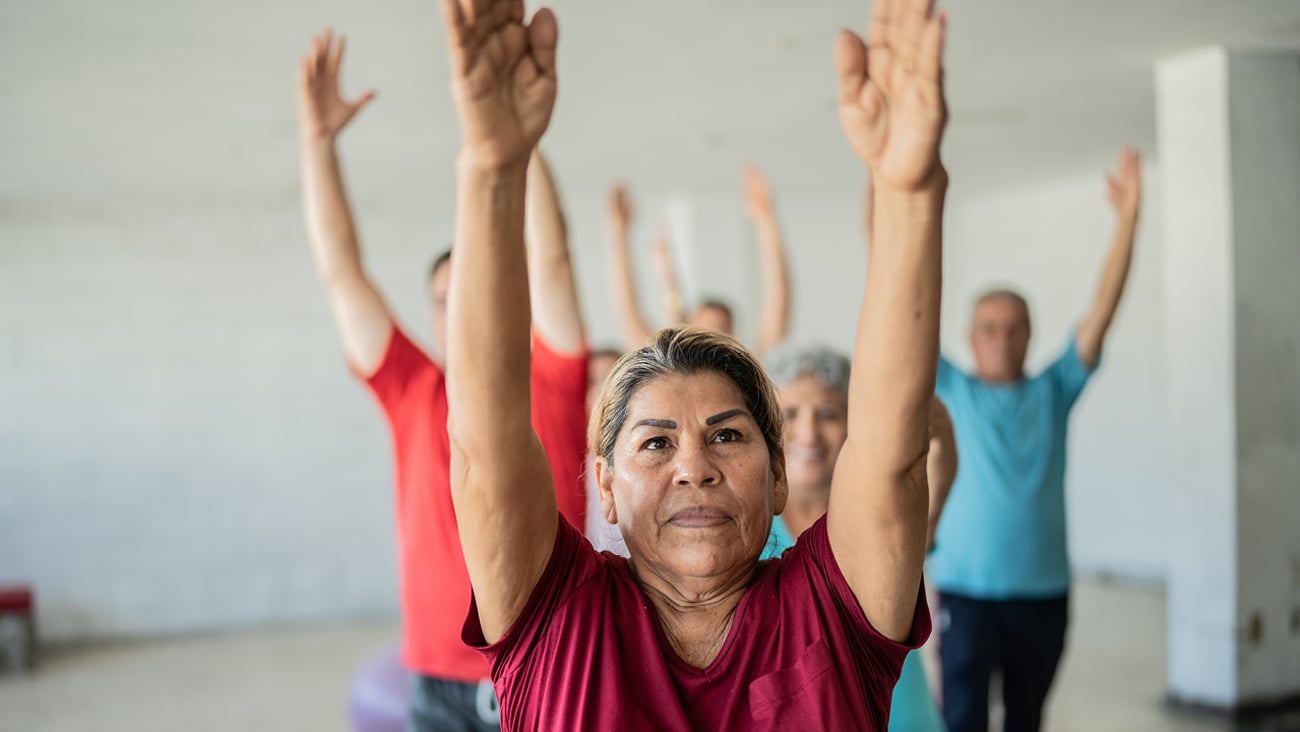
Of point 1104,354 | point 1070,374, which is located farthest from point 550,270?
point 1104,354

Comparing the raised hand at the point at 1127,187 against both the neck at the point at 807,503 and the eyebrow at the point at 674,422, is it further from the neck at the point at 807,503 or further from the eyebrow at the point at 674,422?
the eyebrow at the point at 674,422

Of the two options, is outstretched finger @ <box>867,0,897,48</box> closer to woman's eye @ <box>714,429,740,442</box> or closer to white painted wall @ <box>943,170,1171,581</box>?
woman's eye @ <box>714,429,740,442</box>

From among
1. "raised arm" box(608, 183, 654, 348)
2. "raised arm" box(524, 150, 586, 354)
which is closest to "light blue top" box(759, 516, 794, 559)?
"raised arm" box(524, 150, 586, 354)

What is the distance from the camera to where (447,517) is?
7.82 feet

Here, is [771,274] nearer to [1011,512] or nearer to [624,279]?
[624,279]

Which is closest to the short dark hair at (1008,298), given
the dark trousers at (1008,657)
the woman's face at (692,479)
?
the dark trousers at (1008,657)

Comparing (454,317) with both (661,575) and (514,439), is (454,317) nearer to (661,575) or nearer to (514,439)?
(514,439)

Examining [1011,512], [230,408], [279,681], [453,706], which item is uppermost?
[230,408]

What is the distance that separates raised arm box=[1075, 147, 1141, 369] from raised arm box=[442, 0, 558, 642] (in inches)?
110

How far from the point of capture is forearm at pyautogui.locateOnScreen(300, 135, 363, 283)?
2.44 meters

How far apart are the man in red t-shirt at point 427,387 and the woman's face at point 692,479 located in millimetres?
1055

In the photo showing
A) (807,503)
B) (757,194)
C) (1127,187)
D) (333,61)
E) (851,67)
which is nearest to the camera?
(851,67)

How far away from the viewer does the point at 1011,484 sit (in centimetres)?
359

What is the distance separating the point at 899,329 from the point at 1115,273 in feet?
8.83
